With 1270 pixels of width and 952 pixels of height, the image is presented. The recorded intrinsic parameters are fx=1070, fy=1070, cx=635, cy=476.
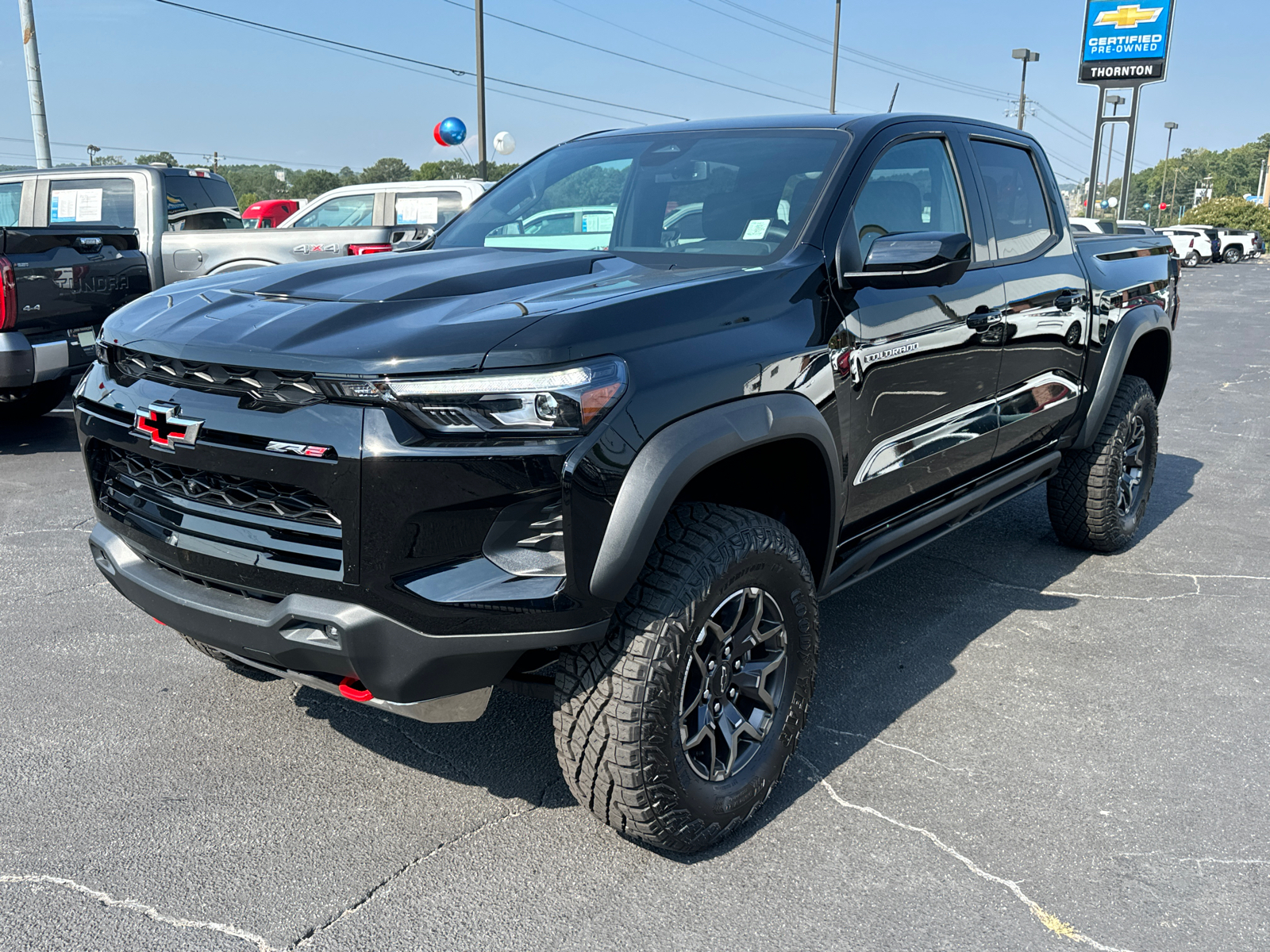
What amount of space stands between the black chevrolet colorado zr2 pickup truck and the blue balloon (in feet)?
58.8

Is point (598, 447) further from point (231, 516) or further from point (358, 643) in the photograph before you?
point (231, 516)

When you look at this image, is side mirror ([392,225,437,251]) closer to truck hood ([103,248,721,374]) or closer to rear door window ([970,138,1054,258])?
truck hood ([103,248,721,374])

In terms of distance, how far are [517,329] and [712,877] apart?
55.8 inches

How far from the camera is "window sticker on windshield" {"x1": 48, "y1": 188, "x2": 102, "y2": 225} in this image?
31.5 ft

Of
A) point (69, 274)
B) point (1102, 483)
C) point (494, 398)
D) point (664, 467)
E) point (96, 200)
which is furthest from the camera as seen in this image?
point (96, 200)

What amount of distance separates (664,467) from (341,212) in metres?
9.80

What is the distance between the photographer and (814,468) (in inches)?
117

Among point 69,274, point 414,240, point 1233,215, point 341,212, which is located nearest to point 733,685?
point 414,240

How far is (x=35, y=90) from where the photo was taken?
1681 cm

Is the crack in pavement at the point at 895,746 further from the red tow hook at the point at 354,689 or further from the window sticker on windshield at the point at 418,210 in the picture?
the window sticker on windshield at the point at 418,210

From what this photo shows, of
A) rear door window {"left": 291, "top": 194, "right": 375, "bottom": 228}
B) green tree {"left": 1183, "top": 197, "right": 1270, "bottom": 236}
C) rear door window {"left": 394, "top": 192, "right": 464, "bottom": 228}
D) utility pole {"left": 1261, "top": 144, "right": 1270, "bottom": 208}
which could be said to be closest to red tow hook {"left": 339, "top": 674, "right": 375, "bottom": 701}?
rear door window {"left": 394, "top": 192, "right": 464, "bottom": 228}

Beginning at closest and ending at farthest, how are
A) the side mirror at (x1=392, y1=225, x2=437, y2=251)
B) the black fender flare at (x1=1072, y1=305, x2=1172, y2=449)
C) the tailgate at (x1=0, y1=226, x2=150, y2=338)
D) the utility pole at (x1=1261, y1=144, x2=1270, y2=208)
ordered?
the side mirror at (x1=392, y1=225, x2=437, y2=251) < the black fender flare at (x1=1072, y1=305, x2=1172, y2=449) < the tailgate at (x1=0, y1=226, x2=150, y2=338) < the utility pole at (x1=1261, y1=144, x2=1270, y2=208)

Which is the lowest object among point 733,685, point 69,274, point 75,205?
point 733,685

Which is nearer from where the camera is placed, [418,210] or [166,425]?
[166,425]
